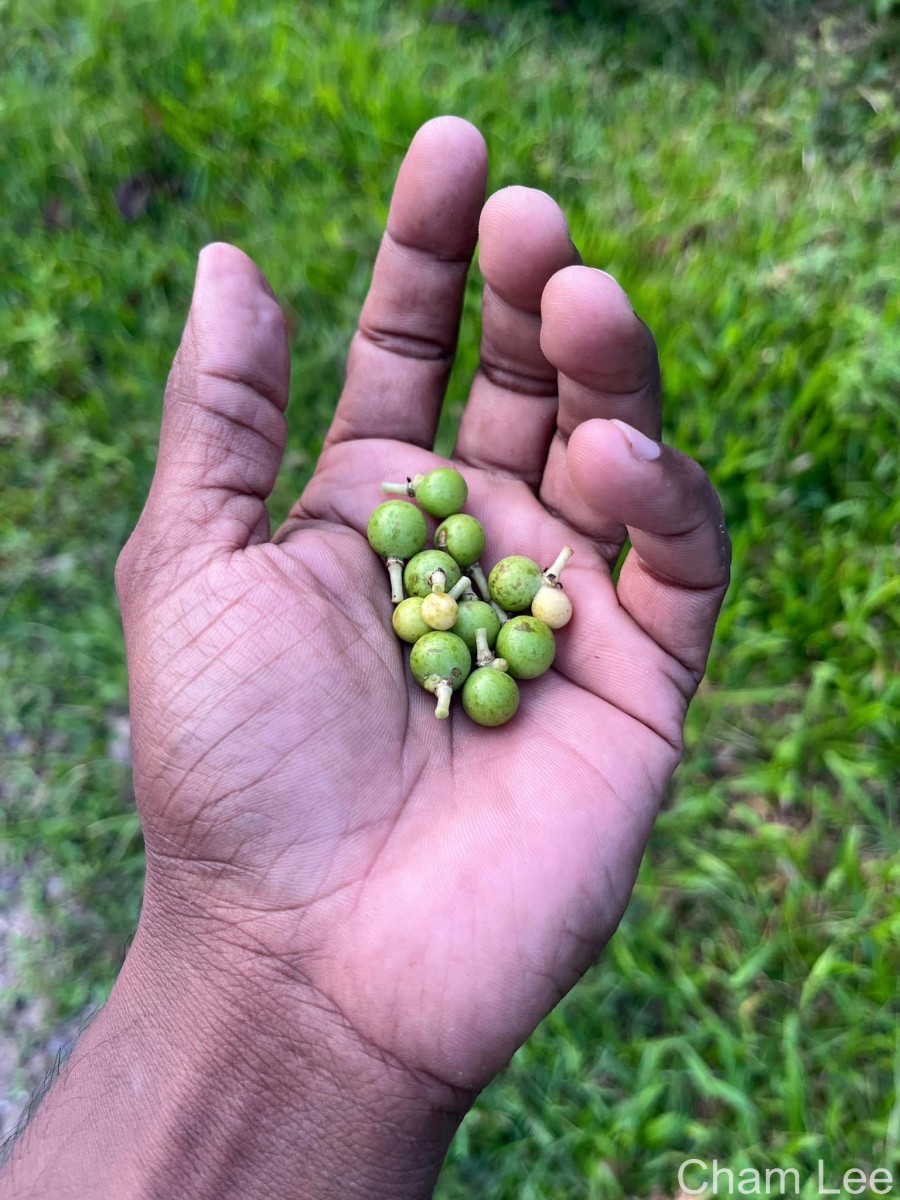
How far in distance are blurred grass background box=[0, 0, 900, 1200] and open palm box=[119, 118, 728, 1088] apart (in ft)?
4.50

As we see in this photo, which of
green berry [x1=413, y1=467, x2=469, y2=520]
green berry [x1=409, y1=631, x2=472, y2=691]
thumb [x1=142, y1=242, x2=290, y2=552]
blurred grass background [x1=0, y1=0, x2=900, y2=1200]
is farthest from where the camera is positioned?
blurred grass background [x1=0, y1=0, x2=900, y2=1200]

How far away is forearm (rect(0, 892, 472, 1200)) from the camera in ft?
9.37

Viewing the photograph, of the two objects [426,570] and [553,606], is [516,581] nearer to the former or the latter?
[553,606]

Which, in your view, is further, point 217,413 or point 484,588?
point 484,588

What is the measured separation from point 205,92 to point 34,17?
1.41 metres

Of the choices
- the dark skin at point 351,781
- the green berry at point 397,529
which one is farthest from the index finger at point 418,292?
the green berry at point 397,529

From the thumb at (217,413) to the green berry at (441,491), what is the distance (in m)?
0.70

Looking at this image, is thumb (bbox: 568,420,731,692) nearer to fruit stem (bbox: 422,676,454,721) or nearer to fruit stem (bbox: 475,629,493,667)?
fruit stem (bbox: 475,629,493,667)

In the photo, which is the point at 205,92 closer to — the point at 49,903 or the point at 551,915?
the point at 49,903

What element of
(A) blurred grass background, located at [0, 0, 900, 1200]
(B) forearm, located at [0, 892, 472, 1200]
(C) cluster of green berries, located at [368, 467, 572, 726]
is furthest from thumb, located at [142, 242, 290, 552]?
(A) blurred grass background, located at [0, 0, 900, 1200]

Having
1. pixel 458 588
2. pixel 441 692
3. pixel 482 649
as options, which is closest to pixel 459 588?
pixel 458 588

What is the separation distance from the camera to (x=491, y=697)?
3.23 meters

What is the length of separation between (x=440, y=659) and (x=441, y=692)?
11cm

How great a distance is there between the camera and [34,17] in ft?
21.2
